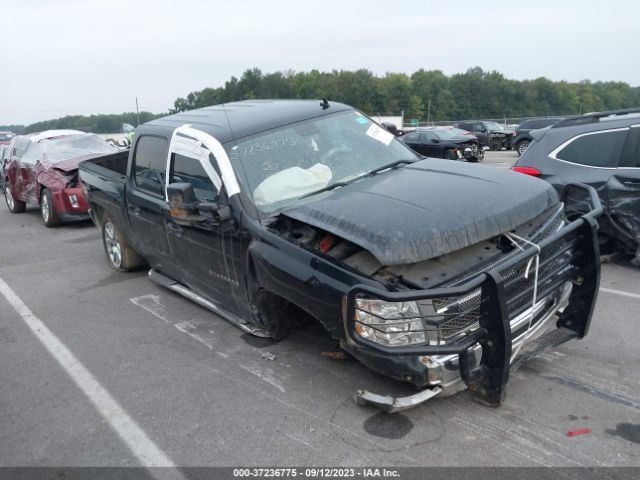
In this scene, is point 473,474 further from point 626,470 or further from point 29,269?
point 29,269

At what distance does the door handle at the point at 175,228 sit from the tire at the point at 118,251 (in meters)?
1.80

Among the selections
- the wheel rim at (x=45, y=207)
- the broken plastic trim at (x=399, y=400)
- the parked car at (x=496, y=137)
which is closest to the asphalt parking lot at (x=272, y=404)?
the broken plastic trim at (x=399, y=400)

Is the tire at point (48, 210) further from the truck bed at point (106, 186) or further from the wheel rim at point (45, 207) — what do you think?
A: the truck bed at point (106, 186)

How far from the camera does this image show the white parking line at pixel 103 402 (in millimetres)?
3189

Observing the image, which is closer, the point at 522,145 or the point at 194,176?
the point at 194,176

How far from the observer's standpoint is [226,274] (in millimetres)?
4223

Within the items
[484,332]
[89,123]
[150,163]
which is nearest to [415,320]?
[484,332]

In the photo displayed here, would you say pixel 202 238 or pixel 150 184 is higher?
pixel 150 184

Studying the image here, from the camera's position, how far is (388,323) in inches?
118

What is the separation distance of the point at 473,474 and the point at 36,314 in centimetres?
480

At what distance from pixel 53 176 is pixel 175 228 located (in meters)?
6.71

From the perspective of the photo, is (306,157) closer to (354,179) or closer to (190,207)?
(354,179)

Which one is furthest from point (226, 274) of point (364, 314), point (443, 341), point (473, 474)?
point (473, 474)

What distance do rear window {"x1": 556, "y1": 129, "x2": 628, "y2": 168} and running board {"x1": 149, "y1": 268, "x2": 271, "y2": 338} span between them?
4.01 m
